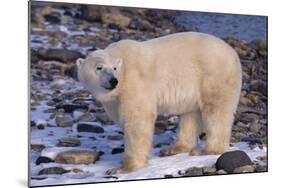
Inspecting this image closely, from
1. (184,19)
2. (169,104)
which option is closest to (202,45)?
(184,19)

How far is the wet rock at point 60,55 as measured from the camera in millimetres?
2697

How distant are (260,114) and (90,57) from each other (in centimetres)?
110

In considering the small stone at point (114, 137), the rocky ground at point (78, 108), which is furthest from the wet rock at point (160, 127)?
the small stone at point (114, 137)

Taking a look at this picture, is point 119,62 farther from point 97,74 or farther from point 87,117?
point 87,117

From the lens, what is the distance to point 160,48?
294cm

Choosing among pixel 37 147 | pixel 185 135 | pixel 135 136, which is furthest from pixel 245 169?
pixel 37 147

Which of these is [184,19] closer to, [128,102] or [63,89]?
[128,102]

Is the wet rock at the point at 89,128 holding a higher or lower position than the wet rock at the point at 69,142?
higher

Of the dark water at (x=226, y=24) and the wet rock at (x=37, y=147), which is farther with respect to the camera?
the dark water at (x=226, y=24)

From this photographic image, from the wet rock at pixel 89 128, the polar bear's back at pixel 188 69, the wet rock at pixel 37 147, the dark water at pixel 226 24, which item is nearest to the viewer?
the wet rock at pixel 37 147

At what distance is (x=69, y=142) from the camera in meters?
2.78

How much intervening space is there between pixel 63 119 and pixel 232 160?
40.7 inches

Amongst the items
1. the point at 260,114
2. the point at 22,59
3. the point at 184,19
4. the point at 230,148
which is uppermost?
the point at 184,19

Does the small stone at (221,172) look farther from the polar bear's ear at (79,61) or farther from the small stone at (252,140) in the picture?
the polar bear's ear at (79,61)
